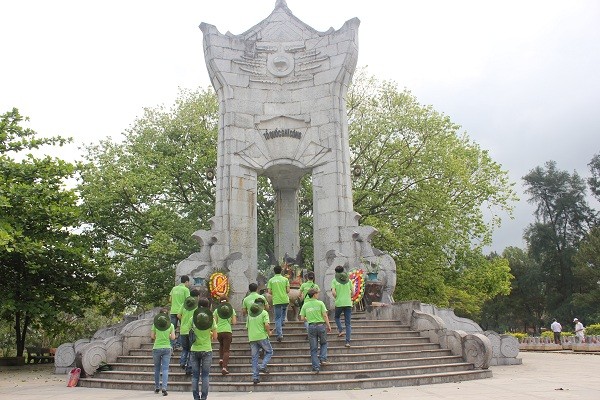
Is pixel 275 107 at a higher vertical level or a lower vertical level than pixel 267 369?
higher

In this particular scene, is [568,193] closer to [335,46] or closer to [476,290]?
[476,290]

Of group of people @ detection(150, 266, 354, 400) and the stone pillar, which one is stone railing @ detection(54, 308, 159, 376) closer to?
group of people @ detection(150, 266, 354, 400)

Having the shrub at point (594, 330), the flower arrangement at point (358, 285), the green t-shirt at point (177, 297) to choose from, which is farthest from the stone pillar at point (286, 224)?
the shrub at point (594, 330)

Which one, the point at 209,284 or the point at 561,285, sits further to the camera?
the point at 561,285

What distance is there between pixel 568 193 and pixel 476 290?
30.8 metres

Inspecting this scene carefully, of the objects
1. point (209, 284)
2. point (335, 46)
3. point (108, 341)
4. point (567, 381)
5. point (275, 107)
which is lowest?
point (567, 381)

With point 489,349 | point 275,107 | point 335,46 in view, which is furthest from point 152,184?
point 489,349

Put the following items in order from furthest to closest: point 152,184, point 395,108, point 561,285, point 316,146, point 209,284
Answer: point 561,285 → point 395,108 → point 152,184 → point 316,146 → point 209,284

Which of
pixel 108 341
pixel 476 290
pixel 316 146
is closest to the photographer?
pixel 108 341

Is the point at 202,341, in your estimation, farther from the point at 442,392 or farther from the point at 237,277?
the point at 237,277

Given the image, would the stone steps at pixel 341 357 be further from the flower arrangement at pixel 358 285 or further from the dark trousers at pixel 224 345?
the flower arrangement at pixel 358 285

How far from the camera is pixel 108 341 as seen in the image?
12422 millimetres

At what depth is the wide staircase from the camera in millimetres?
10047

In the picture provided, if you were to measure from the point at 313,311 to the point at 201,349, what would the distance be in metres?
2.86
